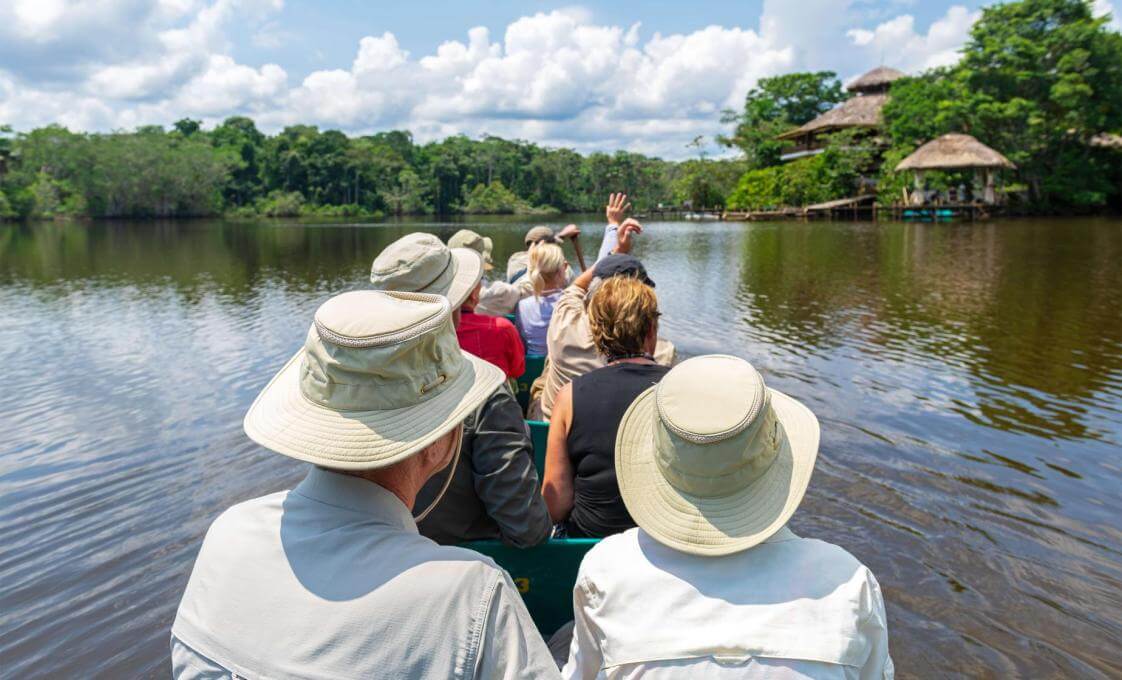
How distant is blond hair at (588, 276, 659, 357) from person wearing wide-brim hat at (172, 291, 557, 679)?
4.55 ft

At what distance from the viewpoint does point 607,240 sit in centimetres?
520

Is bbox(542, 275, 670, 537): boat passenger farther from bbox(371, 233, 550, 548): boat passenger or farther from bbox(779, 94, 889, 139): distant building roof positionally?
bbox(779, 94, 889, 139): distant building roof

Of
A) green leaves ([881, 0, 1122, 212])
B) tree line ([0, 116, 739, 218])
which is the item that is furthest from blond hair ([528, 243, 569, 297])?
tree line ([0, 116, 739, 218])

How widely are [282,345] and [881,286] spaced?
440 inches

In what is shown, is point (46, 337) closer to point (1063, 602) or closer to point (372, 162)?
point (1063, 602)

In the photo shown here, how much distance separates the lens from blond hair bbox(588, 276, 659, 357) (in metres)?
2.81

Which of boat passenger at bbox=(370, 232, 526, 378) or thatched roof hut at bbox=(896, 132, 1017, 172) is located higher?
thatched roof hut at bbox=(896, 132, 1017, 172)

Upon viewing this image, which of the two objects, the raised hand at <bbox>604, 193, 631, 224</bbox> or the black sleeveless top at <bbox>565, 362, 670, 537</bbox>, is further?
the raised hand at <bbox>604, 193, 631, 224</bbox>

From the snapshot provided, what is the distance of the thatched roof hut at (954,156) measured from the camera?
1344 inches

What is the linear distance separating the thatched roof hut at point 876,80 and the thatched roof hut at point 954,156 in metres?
13.9

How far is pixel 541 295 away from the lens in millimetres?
5422

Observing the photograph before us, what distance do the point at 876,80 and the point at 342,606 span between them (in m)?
54.8

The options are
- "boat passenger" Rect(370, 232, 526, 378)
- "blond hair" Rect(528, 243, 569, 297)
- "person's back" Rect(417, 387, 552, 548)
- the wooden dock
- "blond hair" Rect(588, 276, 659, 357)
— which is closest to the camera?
"person's back" Rect(417, 387, 552, 548)

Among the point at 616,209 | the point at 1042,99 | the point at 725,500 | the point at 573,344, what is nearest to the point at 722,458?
the point at 725,500
